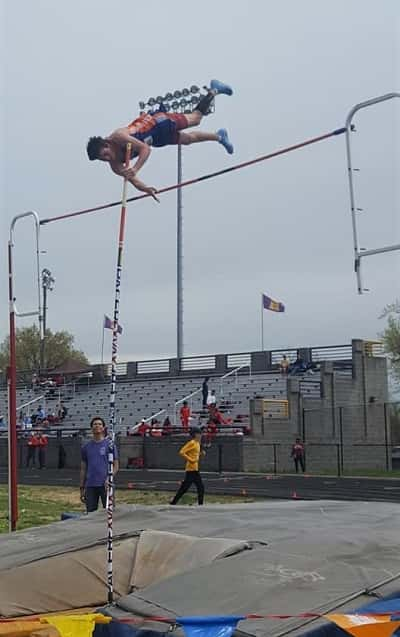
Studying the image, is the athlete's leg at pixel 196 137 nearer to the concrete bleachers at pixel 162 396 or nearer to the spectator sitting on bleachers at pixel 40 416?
the concrete bleachers at pixel 162 396

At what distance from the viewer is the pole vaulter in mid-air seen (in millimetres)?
10578

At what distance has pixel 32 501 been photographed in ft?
56.2

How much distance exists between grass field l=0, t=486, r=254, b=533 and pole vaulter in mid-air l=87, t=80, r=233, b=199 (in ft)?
17.5

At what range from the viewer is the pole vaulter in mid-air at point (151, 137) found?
10578mm

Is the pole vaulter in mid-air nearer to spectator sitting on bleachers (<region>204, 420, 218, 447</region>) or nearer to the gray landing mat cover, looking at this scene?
the gray landing mat cover

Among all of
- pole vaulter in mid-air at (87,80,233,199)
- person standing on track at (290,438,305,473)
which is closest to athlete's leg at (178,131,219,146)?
pole vaulter in mid-air at (87,80,233,199)

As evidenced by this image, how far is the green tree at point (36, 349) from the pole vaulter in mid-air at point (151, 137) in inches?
2267

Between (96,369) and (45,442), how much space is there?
1335 cm

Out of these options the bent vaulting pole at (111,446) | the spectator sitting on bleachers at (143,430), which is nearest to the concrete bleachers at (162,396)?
the spectator sitting on bleachers at (143,430)

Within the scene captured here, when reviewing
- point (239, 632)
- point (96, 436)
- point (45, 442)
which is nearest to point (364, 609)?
point (239, 632)

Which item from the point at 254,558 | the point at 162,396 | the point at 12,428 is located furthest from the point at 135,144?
the point at 162,396

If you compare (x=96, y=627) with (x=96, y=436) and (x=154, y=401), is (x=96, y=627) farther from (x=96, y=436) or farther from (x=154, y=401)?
(x=154, y=401)

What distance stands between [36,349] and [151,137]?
201ft

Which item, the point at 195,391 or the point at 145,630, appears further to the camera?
the point at 195,391
